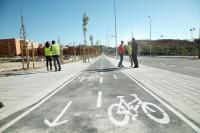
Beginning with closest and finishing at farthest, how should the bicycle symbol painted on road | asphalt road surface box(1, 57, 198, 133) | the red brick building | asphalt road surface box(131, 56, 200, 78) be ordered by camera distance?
asphalt road surface box(1, 57, 198, 133) → the bicycle symbol painted on road → asphalt road surface box(131, 56, 200, 78) → the red brick building

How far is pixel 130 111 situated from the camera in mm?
6410

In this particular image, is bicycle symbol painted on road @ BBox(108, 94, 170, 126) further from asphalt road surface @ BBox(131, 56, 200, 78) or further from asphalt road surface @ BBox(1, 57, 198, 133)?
asphalt road surface @ BBox(131, 56, 200, 78)

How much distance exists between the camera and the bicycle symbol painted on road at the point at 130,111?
5.58m

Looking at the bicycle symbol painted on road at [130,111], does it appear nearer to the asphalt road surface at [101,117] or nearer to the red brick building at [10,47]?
the asphalt road surface at [101,117]

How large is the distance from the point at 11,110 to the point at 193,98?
557 cm

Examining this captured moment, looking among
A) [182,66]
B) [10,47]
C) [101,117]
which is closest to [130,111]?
[101,117]

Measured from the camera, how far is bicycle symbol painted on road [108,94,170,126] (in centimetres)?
558

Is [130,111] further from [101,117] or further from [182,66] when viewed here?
[182,66]

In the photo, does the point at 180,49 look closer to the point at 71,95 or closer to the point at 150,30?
the point at 150,30

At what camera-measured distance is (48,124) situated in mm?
5516

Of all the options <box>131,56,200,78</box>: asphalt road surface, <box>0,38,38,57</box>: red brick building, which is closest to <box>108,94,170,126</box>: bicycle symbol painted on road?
<box>131,56,200,78</box>: asphalt road surface

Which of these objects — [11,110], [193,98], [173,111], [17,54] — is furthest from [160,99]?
[17,54]

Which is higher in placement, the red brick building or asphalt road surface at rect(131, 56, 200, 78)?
the red brick building

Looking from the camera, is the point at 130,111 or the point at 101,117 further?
the point at 130,111
